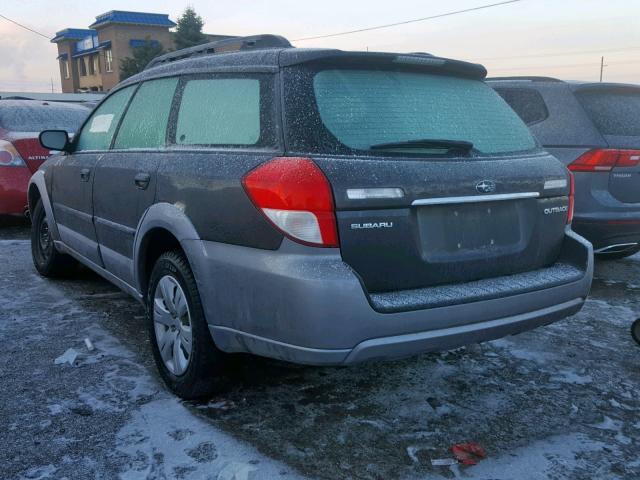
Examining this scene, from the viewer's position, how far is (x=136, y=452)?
2711 mm

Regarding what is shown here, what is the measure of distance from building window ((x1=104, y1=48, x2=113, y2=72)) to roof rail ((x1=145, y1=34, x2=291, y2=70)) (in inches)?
2551

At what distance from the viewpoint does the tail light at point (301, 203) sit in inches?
97.0

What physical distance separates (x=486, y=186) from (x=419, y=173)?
35 cm

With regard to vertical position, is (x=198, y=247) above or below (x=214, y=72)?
below

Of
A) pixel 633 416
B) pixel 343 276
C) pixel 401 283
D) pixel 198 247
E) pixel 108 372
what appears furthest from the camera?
pixel 108 372

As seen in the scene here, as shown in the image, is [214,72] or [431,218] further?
[214,72]

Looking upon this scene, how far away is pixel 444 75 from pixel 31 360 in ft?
9.15

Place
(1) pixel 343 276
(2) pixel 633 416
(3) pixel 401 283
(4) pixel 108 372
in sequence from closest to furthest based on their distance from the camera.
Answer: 1. (1) pixel 343 276
2. (3) pixel 401 283
3. (2) pixel 633 416
4. (4) pixel 108 372

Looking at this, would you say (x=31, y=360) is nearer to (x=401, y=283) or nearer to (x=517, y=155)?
(x=401, y=283)

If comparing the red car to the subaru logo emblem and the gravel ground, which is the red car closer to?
the gravel ground

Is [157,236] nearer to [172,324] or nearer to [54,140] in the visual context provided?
[172,324]

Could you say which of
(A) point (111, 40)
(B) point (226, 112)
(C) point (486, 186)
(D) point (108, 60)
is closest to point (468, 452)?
(C) point (486, 186)

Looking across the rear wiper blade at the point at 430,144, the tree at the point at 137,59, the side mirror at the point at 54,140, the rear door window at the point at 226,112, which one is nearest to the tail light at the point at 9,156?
the side mirror at the point at 54,140

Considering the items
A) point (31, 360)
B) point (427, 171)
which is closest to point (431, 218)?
point (427, 171)
